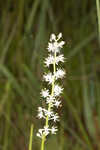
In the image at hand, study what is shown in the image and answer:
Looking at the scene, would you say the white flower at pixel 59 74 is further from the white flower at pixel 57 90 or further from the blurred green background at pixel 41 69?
the blurred green background at pixel 41 69

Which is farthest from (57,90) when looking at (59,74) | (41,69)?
(41,69)

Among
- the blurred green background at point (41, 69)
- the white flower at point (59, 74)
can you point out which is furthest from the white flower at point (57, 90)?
the blurred green background at point (41, 69)

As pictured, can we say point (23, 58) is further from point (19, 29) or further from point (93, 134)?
point (93, 134)

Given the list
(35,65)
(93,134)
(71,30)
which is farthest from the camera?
Answer: (71,30)

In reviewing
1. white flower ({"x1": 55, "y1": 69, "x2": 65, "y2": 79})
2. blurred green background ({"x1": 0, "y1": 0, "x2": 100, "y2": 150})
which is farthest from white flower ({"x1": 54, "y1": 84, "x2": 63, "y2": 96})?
blurred green background ({"x1": 0, "y1": 0, "x2": 100, "y2": 150})

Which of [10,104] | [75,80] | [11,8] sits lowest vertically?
[10,104]

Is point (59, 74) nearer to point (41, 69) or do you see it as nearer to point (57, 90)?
point (57, 90)

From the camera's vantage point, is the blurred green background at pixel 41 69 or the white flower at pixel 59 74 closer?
the white flower at pixel 59 74

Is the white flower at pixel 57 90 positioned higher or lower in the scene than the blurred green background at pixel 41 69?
lower

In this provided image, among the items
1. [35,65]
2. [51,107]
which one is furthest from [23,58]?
[51,107]
